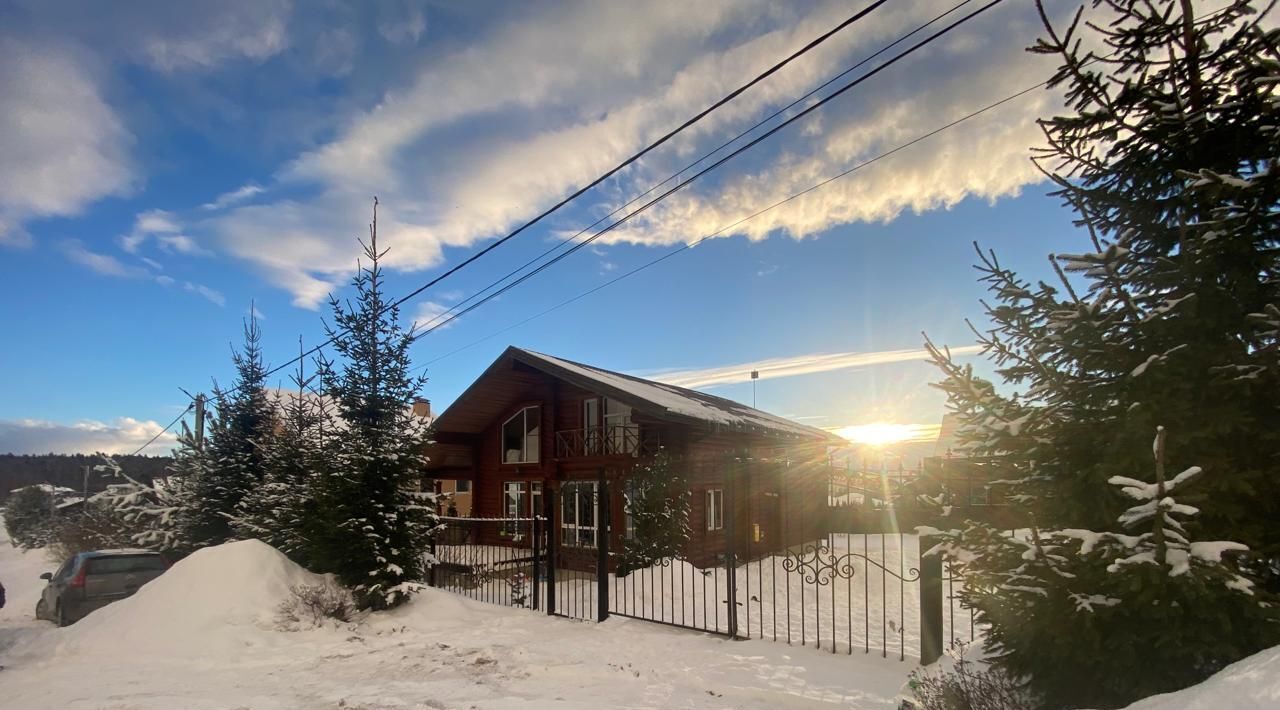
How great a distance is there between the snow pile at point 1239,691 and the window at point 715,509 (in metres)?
15.7

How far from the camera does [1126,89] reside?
3953mm

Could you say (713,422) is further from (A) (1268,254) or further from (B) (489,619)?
(A) (1268,254)

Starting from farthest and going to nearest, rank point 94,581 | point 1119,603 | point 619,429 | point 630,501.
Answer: point 619,429, point 630,501, point 94,581, point 1119,603

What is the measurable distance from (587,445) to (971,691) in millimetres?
16015

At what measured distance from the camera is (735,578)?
8508 mm

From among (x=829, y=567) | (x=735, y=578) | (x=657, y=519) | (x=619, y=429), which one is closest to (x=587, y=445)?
(x=619, y=429)

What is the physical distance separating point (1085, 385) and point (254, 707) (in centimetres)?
717

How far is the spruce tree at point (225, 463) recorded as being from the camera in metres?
15.3

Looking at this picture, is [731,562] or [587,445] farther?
[587,445]

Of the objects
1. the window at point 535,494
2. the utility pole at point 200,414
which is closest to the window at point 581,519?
the window at point 535,494

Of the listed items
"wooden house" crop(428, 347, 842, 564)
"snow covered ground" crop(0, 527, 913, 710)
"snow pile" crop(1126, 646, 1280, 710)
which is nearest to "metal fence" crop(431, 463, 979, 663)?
"wooden house" crop(428, 347, 842, 564)

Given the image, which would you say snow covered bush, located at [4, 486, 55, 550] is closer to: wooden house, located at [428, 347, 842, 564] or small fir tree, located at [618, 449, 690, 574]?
wooden house, located at [428, 347, 842, 564]

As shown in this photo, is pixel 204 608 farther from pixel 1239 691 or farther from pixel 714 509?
pixel 714 509

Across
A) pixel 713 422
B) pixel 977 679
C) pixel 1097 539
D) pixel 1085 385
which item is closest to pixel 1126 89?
pixel 1085 385
